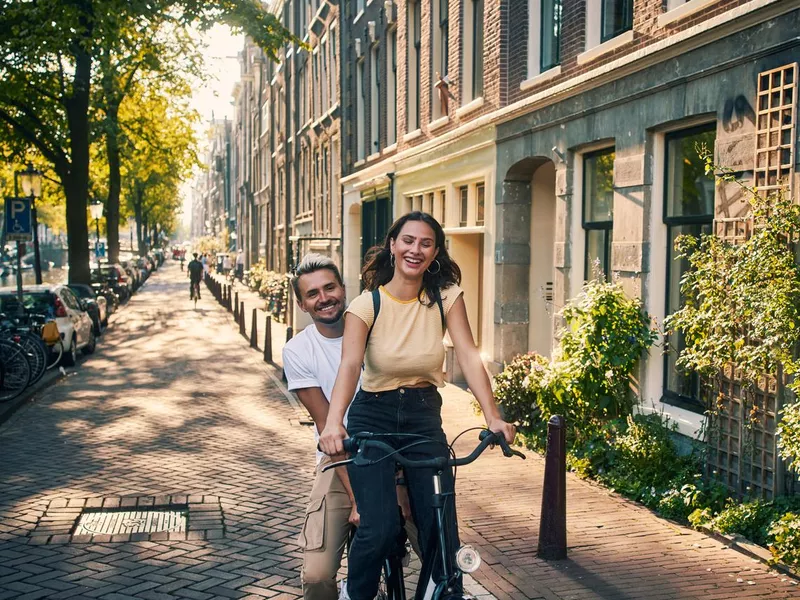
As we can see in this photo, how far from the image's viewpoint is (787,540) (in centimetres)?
542

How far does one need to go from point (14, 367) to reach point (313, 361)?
31.9 ft

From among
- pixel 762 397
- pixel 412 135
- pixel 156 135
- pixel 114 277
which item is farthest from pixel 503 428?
pixel 114 277

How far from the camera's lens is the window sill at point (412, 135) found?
17294 mm

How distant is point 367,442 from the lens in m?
3.19

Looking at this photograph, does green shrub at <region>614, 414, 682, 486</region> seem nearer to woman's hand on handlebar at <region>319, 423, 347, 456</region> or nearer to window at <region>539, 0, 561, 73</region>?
woman's hand on handlebar at <region>319, 423, 347, 456</region>

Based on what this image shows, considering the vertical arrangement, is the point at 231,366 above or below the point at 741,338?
below

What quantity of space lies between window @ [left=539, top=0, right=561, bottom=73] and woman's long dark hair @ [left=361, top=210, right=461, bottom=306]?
808 cm

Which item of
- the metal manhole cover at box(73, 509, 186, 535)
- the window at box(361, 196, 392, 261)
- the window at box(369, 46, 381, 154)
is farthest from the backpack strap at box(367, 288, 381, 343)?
the window at box(369, 46, 381, 154)

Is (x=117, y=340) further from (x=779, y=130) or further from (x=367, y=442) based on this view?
(x=367, y=442)

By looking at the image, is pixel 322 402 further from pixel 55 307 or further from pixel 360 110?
pixel 360 110

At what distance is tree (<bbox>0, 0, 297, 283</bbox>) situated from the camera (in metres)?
17.8

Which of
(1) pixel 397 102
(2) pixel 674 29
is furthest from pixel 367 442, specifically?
(1) pixel 397 102

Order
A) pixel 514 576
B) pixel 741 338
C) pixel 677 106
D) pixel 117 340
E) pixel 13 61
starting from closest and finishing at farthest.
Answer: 1. pixel 514 576
2. pixel 741 338
3. pixel 677 106
4. pixel 13 61
5. pixel 117 340

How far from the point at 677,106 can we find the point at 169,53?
23.7m
